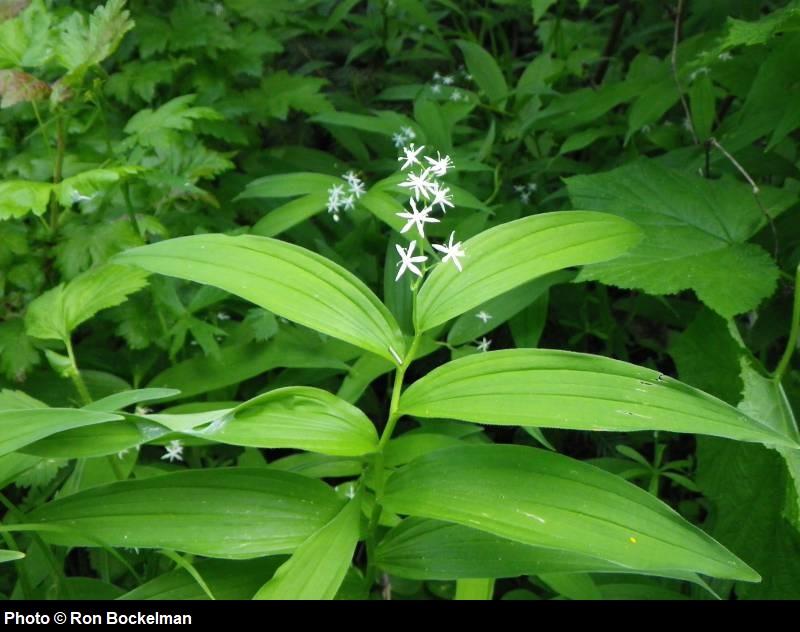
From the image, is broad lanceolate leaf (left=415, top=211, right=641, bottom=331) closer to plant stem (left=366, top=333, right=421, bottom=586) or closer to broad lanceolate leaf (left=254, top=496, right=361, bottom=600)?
plant stem (left=366, top=333, right=421, bottom=586)

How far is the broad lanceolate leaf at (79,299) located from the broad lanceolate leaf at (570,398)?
641 millimetres

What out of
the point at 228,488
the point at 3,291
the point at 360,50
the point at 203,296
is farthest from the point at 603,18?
the point at 228,488

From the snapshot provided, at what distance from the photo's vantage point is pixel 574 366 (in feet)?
3.28

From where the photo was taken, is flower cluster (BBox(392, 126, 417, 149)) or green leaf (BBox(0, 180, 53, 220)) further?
flower cluster (BBox(392, 126, 417, 149))

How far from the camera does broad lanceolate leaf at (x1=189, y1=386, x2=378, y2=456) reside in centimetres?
94

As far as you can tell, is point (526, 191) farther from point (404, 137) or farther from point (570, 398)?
point (570, 398)

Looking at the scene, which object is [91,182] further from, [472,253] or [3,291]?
[472,253]

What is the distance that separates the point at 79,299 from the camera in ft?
4.63

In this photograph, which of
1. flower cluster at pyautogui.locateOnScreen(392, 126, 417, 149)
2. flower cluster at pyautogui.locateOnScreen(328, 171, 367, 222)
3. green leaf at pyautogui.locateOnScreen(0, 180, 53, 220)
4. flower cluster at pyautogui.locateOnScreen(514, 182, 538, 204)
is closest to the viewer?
green leaf at pyautogui.locateOnScreen(0, 180, 53, 220)

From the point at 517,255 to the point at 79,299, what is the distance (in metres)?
0.80

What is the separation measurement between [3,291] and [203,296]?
39 centimetres

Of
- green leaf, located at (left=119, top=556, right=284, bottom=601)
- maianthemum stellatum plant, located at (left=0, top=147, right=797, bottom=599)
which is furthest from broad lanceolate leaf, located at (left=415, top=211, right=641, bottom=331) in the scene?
green leaf, located at (left=119, top=556, right=284, bottom=601)

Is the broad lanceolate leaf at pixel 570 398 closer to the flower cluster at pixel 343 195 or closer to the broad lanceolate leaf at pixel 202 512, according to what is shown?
the broad lanceolate leaf at pixel 202 512

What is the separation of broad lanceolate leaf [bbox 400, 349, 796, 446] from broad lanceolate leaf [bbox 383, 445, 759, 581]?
2.9 inches
